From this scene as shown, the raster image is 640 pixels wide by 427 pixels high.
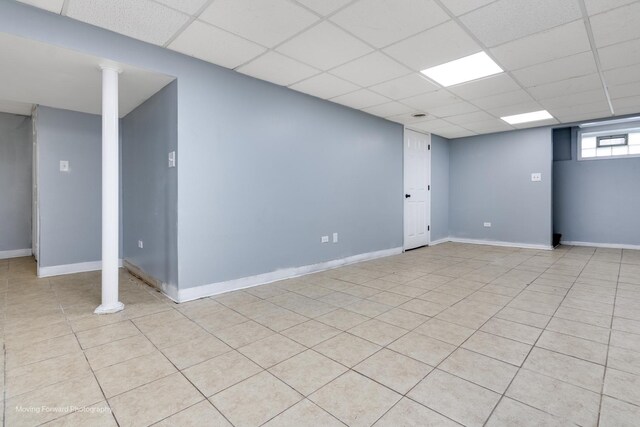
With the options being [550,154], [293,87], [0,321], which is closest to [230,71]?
[293,87]

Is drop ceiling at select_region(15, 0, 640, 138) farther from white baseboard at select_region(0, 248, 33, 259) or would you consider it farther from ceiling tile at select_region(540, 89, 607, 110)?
white baseboard at select_region(0, 248, 33, 259)

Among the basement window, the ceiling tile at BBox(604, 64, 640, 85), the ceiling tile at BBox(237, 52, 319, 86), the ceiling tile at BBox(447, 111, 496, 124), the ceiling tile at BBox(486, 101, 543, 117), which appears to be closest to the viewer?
the ceiling tile at BBox(237, 52, 319, 86)

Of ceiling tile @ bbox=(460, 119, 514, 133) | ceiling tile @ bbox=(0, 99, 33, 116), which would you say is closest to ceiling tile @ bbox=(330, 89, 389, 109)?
ceiling tile @ bbox=(460, 119, 514, 133)

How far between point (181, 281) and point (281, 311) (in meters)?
1.13

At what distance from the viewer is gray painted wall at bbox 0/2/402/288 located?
9.80 ft

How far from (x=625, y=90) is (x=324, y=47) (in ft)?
13.9

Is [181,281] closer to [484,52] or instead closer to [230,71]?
[230,71]

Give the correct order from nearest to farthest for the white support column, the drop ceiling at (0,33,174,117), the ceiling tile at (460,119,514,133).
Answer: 1. the drop ceiling at (0,33,174,117)
2. the white support column
3. the ceiling tile at (460,119,514,133)

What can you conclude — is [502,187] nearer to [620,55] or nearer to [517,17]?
[620,55]

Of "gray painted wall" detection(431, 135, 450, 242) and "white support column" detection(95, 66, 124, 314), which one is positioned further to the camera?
"gray painted wall" detection(431, 135, 450, 242)

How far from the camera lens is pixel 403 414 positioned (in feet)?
5.07

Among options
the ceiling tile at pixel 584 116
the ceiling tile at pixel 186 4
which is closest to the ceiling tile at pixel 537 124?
the ceiling tile at pixel 584 116

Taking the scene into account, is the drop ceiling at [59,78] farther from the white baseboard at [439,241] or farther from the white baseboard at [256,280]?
the white baseboard at [439,241]

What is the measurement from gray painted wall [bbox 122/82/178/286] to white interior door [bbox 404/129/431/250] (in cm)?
445
